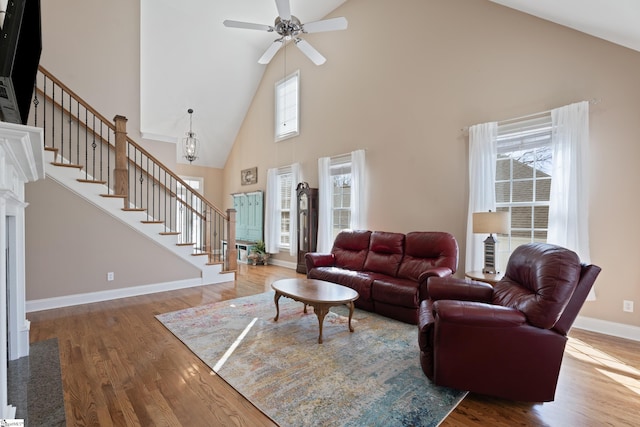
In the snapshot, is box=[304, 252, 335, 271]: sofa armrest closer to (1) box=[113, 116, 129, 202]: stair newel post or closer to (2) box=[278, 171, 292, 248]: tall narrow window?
(2) box=[278, 171, 292, 248]: tall narrow window

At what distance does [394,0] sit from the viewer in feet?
Answer: 15.5

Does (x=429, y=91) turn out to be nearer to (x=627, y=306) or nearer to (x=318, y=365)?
(x=627, y=306)

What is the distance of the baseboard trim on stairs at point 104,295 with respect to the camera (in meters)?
3.64

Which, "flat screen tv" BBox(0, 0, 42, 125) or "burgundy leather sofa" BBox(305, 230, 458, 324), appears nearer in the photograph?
"flat screen tv" BBox(0, 0, 42, 125)

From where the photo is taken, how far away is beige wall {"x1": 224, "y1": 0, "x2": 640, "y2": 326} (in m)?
2.93

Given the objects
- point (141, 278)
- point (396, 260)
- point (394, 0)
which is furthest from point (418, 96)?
point (141, 278)

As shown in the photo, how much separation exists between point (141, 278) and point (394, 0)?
238 inches

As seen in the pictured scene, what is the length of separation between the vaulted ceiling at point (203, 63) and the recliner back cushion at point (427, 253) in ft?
16.3

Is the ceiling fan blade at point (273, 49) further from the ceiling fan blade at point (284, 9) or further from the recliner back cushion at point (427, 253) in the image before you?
the recliner back cushion at point (427, 253)

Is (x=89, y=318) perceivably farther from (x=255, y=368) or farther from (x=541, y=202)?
(x=541, y=202)

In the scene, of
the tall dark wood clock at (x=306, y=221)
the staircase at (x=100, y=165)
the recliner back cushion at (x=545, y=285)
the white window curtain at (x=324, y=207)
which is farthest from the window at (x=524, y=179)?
the staircase at (x=100, y=165)

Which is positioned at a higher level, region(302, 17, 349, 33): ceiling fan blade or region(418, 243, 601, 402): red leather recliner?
region(302, 17, 349, 33): ceiling fan blade

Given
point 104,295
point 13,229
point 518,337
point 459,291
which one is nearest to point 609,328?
point 459,291

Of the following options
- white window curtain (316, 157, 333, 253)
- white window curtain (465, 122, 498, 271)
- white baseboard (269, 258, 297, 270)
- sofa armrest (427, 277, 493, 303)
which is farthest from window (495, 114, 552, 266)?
white baseboard (269, 258, 297, 270)
